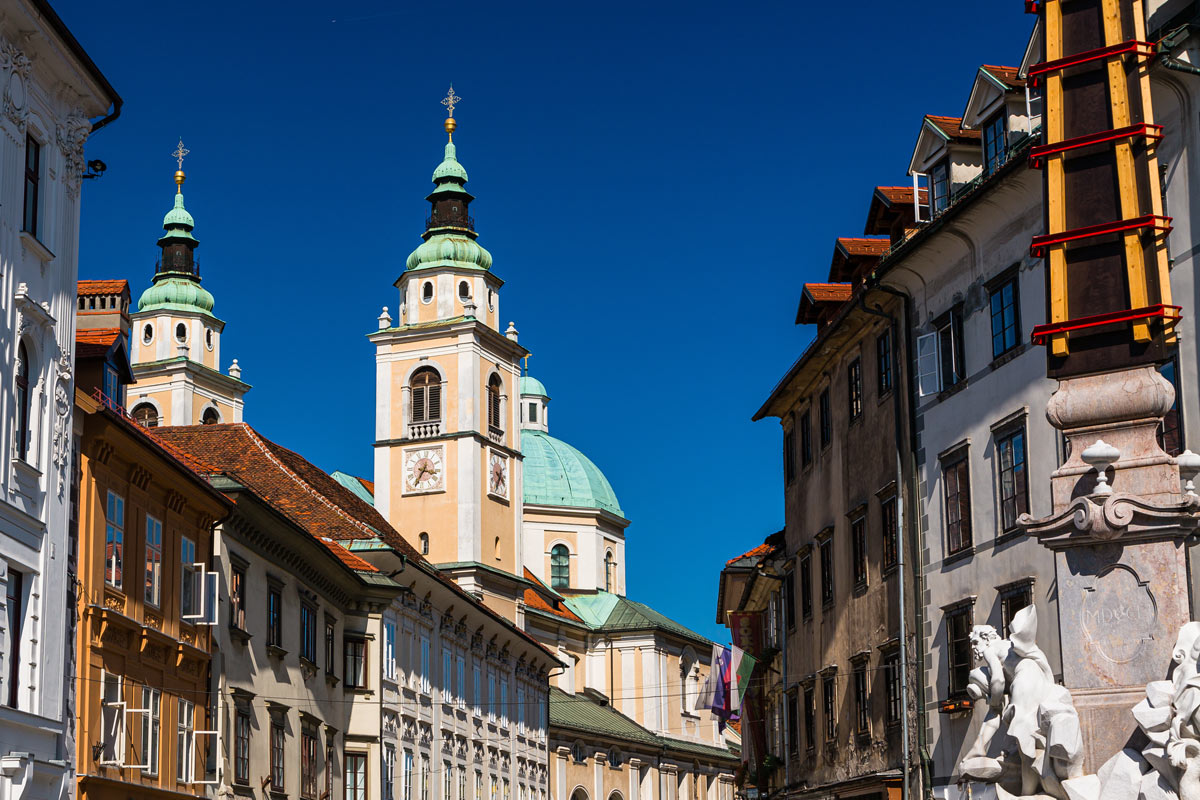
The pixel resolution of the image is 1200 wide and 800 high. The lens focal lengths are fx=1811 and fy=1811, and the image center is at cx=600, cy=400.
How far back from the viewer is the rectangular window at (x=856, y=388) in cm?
3844

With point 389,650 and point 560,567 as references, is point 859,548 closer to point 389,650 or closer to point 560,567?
point 389,650

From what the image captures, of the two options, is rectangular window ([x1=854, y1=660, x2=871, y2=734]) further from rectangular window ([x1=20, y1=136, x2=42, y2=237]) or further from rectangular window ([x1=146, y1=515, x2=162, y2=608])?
rectangular window ([x1=20, y1=136, x2=42, y2=237])

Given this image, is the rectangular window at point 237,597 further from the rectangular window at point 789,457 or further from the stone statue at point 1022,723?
the stone statue at point 1022,723

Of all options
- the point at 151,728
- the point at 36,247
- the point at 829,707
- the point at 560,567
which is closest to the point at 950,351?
the point at 829,707

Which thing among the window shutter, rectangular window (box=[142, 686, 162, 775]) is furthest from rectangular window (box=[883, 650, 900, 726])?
rectangular window (box=[142, 686, 162, 775])

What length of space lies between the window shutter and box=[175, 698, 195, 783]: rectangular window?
1558 cm

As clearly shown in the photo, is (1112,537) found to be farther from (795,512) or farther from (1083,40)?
(795,512)

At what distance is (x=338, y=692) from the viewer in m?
48.5

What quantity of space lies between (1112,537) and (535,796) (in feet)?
203

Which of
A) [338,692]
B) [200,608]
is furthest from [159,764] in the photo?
[338,692]

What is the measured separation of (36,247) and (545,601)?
86552 millimetres

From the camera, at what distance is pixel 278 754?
41.8 meters

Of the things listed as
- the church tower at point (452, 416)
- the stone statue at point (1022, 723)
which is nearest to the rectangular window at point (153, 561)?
the stone statue at point (1022, 723)

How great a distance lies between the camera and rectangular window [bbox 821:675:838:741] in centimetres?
3959
